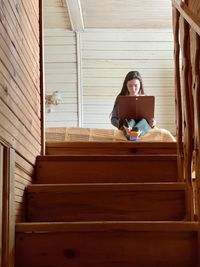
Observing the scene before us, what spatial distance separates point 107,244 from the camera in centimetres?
202

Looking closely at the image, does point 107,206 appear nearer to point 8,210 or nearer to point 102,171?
point 102,171

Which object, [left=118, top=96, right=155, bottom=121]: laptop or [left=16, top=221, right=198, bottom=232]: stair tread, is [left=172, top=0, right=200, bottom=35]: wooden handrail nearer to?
[left=16, top=221, right=198, bottom=232]: stair tread

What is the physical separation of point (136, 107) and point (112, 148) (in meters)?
0.55

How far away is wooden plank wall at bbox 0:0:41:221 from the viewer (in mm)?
1991

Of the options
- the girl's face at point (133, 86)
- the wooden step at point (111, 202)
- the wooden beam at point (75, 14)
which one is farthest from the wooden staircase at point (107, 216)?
the wooden beam at point (75, 14)

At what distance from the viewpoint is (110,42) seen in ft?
21.2

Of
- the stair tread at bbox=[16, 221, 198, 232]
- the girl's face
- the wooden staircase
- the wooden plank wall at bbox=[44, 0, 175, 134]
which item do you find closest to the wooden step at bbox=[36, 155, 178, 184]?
the wooden staircase

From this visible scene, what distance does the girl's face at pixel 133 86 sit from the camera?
4.25 meters

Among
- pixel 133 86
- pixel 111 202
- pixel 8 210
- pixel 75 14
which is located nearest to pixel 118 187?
pixel 111 202

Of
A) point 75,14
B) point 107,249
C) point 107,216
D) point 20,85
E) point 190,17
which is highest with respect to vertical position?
point 75,14

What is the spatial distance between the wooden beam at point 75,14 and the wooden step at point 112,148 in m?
2.60

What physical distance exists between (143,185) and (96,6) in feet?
12.6

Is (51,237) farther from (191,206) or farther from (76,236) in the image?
(191,206)

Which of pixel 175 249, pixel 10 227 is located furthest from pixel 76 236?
pixel 175 249
